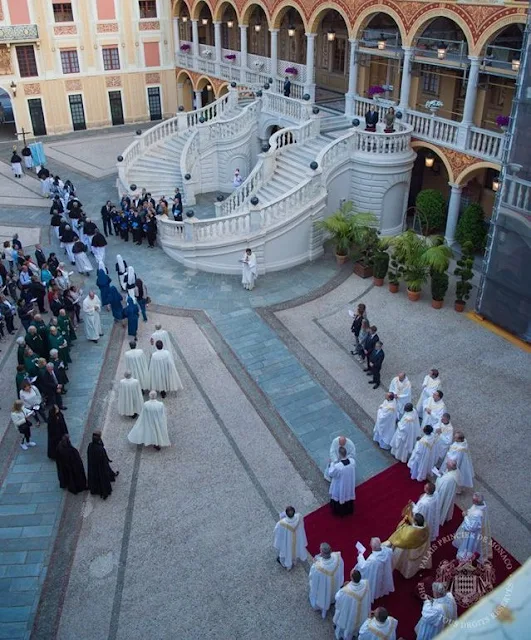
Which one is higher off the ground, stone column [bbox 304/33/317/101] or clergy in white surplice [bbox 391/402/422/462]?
stone column [bbox 304/33/317/101]

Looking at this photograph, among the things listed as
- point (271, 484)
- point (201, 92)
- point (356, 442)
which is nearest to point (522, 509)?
point (356, 442)

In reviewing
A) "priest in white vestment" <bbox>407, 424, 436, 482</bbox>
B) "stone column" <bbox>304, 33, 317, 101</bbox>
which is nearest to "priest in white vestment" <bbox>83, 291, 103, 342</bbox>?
"priest in white vestment" <bbox>407, 424, 436, 482</bbox>

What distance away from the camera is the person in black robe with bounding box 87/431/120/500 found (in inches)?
433

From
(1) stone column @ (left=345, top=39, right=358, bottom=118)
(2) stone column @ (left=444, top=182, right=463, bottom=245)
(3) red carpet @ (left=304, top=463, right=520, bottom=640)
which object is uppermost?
(1) stone column @ (left=345, top=39, right=358, bottom=118)

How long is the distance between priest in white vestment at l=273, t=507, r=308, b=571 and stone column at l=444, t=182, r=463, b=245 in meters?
14.3

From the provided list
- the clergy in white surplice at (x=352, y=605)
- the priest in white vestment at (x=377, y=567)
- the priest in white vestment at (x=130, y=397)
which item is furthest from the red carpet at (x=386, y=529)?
the priest in white vestment at (x=130, y=397)

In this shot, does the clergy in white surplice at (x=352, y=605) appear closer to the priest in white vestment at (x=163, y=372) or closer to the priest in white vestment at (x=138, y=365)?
the priest in white vestment at (x=163, y=372)

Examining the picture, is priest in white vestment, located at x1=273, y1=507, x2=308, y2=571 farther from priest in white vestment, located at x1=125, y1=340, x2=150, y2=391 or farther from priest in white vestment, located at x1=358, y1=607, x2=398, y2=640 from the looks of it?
priest in white vestment, located at x1=125, y1=340, x2=150, y2=391

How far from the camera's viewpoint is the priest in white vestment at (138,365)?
1367 centimetres

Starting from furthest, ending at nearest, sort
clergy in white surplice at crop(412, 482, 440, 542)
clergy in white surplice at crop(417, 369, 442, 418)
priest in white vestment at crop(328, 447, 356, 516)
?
clergy in white surplice at crop(417, 369, 442, 418) → priest in white vestment at crop(328, 447, 356, 516) → clergy in white surplice at crop(412, 482, 440, 542)

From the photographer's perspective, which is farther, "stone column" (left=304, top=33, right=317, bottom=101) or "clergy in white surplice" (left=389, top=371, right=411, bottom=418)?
"stone column" (left=304, top=33, right=317, bottom=101)

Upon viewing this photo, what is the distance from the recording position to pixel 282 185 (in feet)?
73.2

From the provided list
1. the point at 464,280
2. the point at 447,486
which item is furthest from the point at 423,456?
the point at 464,280

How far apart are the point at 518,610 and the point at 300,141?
22.2 m
